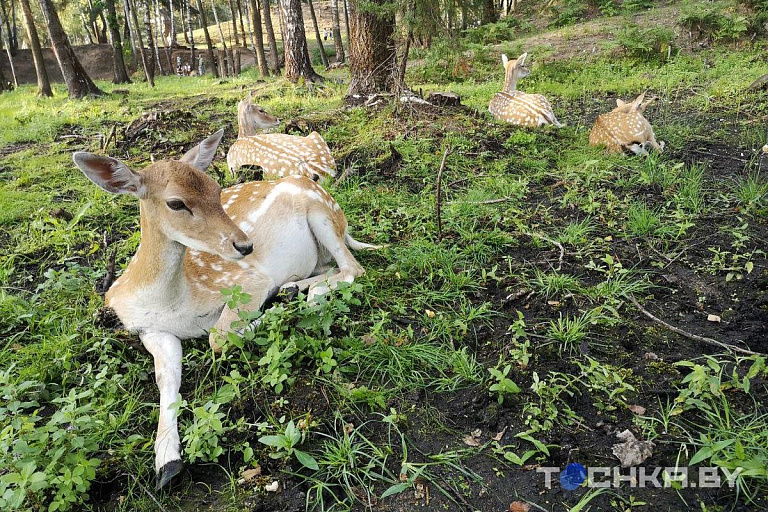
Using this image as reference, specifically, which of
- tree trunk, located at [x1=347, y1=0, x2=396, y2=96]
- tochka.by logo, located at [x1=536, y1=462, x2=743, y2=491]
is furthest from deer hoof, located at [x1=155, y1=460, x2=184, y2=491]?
tree trunk, located at [x1=347, y1=0, x2=396, y2=96]

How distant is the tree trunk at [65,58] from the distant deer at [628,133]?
38.6 ft

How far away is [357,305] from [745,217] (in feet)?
11.0

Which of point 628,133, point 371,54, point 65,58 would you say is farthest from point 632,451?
point 65,58

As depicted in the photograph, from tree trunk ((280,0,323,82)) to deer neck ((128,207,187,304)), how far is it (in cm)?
1001

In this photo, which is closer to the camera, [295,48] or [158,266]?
[158,266]

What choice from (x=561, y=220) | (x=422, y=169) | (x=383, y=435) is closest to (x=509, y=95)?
(x=422, y=169)

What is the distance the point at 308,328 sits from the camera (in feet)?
9.66

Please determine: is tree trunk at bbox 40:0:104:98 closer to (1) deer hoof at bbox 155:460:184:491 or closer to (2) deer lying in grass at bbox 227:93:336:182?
(2) deer lying in grass at bbox 227:93:336:182

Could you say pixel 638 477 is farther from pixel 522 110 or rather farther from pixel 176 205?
pixel 522 110

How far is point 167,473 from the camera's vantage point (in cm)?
218

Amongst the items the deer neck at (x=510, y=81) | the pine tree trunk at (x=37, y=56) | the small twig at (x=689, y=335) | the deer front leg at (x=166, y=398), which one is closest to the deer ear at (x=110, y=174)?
the deer front leg at (x=166, y=398)

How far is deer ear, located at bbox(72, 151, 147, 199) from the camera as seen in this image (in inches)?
103

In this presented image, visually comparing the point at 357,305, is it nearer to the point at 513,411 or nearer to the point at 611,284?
the point at 513,411

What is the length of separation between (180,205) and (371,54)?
668 centimetres
